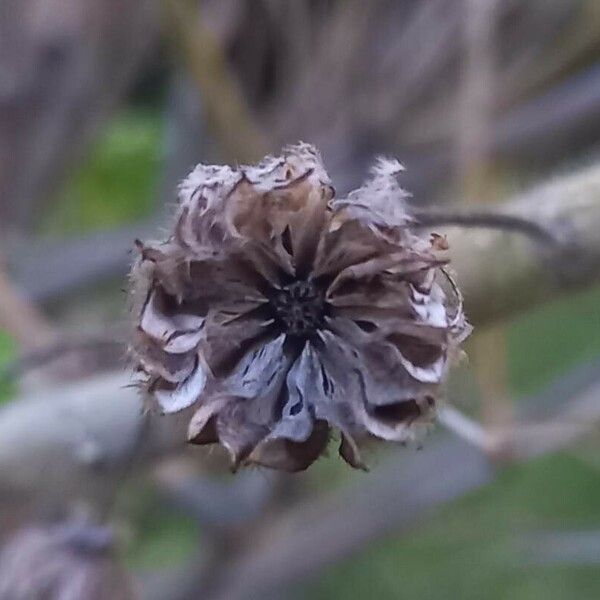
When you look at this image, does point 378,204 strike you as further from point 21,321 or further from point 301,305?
point 21,321

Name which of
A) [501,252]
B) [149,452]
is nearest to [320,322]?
[501,252]

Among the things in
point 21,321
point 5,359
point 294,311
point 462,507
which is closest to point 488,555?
point 462,507

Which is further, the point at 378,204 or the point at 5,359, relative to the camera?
the point at 5,359

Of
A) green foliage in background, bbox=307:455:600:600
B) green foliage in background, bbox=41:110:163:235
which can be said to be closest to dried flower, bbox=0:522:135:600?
green foliage in background, bbox=307:455:600:600

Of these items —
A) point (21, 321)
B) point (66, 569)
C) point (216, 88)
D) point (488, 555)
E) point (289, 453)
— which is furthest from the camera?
point (488, 555)

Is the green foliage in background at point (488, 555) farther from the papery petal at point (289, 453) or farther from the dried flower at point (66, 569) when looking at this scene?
the papery petal at point (289, 453)

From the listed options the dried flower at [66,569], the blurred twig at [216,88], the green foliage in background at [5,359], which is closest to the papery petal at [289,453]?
the dried flower at [66,569]

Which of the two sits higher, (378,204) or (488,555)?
(488,555)

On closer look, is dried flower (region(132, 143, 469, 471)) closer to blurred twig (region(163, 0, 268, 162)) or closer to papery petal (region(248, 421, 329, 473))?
papery petal (region(248, 421, 329, 473))
